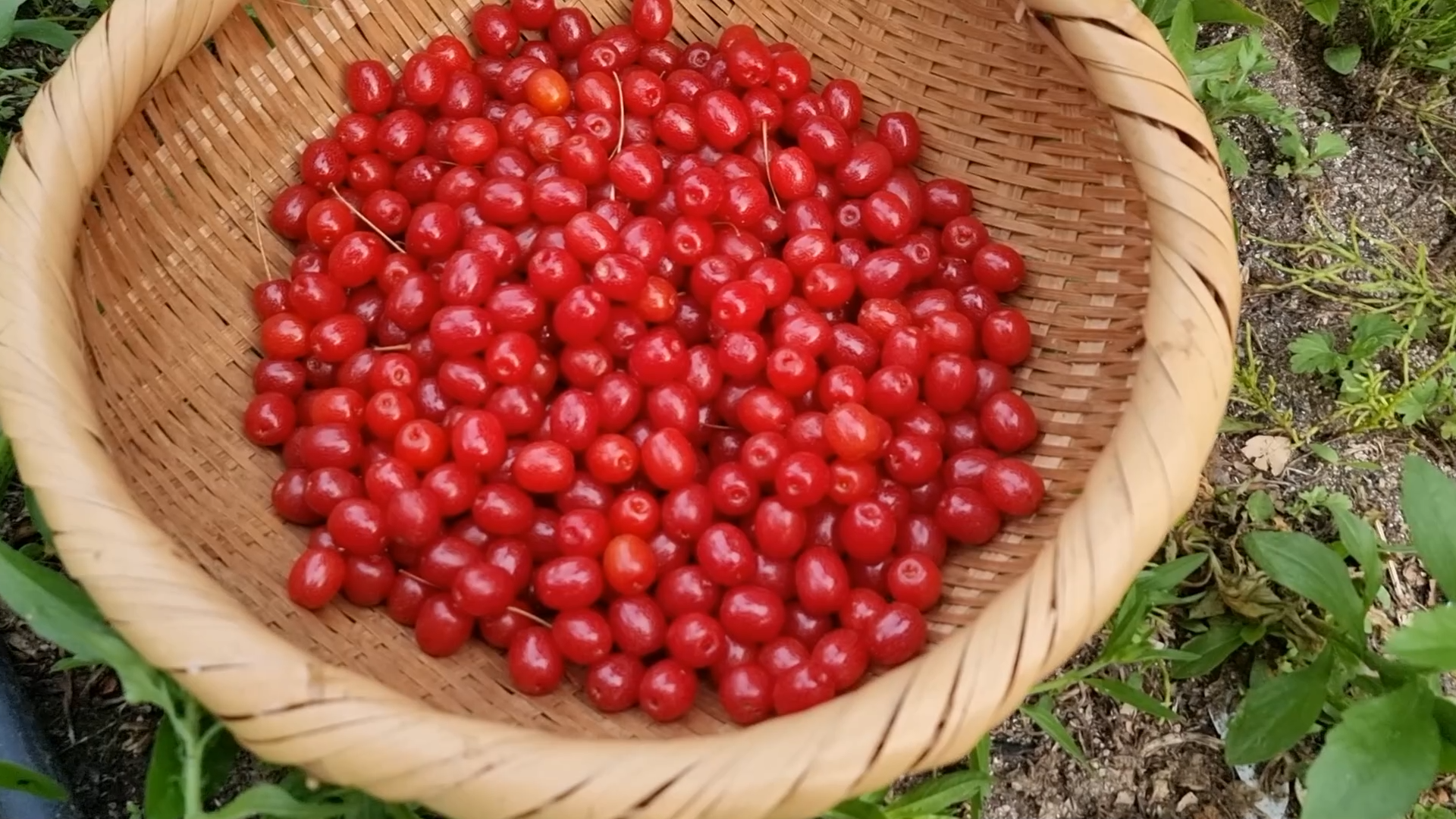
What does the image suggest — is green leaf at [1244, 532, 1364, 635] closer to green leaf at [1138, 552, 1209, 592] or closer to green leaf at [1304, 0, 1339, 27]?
green leaf at [1138, 552, 1209, 592]

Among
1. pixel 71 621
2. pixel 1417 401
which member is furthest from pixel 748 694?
pixel 1417 401

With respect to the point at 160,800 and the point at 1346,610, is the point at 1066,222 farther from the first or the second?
the point at 160,800


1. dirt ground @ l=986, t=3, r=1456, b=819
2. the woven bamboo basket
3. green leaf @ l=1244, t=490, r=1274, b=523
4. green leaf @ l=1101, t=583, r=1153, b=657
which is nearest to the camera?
Result: the woven bamboo basket

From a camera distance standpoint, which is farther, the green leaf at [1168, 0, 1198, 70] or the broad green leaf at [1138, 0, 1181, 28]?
the broad green leaf at [1138, 0, 1181, 28]

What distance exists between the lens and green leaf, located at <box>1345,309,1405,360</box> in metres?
2.05

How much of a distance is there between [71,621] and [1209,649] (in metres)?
1.54

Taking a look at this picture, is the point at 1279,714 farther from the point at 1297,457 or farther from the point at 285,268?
the point at 285,268

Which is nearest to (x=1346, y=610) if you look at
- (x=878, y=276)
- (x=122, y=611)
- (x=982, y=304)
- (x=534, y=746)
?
(x=982, y=304)

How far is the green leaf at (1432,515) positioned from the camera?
4.87 ft

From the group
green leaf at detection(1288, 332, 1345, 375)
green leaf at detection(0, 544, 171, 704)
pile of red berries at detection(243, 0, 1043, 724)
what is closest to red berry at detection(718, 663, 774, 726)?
pile of red berries at detection(243, 0, 1043, 724)

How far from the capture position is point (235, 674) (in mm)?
1100

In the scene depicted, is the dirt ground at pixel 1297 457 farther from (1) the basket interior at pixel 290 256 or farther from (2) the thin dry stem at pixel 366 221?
(2) the thin dry stem at pixel 366 221

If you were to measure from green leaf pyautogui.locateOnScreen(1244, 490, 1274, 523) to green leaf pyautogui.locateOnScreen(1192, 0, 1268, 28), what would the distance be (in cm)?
79

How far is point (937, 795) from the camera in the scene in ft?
5.19
